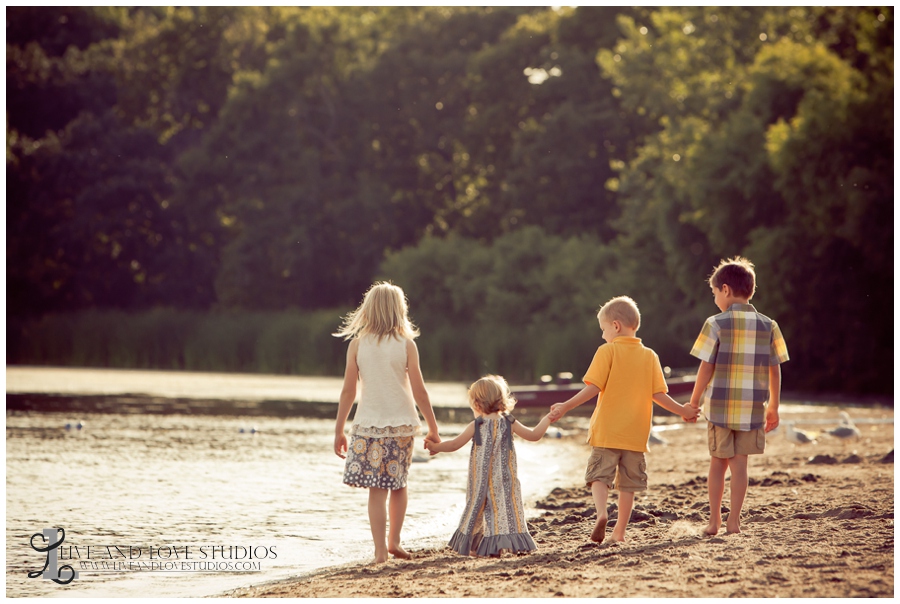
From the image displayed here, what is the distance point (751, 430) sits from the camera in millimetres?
7195

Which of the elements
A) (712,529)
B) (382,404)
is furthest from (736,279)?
(382,404)

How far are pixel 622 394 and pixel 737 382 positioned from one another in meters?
0.70

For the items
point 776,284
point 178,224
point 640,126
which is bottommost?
point 776,284

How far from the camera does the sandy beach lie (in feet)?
19.2

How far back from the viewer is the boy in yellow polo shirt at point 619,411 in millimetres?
7090

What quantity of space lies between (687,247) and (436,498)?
24.7 m

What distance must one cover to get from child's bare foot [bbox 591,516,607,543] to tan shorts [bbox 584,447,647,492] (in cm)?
21

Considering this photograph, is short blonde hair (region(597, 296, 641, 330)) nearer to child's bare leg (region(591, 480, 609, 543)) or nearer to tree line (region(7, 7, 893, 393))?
child's bare leg (region(591, 480, 609, 543))

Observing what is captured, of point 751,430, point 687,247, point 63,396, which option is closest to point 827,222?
point 687,247

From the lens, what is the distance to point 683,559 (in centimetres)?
649

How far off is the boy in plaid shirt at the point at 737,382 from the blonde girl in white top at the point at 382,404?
167 centimetres

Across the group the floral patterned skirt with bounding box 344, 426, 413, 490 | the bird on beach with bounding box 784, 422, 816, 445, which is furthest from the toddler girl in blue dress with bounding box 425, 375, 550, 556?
the bird on beach with bounding box 784, 422, 816, 445

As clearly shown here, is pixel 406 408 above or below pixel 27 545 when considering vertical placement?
above

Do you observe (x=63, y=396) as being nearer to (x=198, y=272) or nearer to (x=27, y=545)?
(x=27, y=545)
